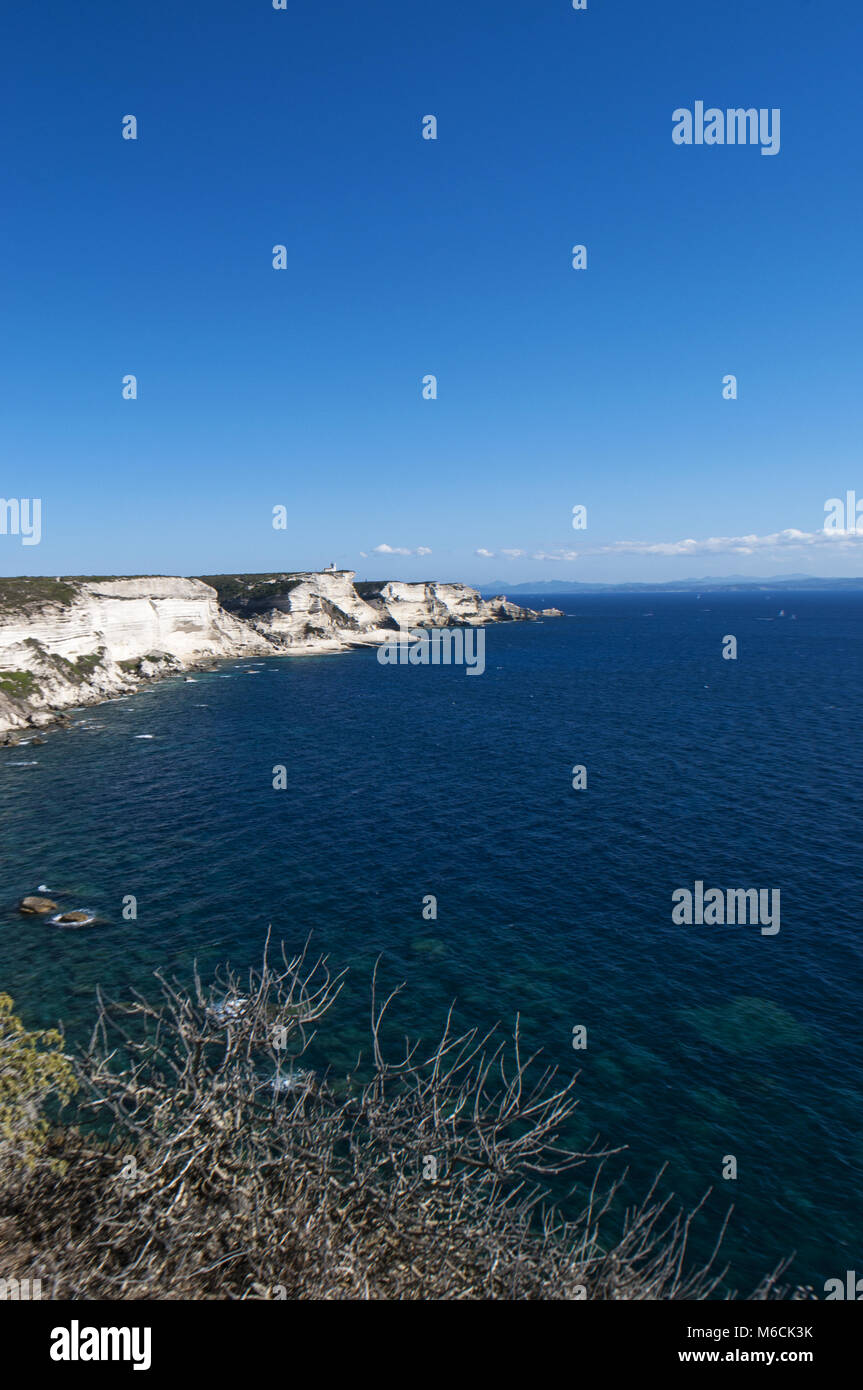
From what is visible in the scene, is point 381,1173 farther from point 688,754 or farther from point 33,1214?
point 688,754

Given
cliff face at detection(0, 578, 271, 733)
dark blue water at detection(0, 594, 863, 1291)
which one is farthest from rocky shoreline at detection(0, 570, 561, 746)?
dark blue water at detection(0, 594, 863, 1291)

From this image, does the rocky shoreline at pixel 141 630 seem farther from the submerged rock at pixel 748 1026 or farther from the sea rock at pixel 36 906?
the submerged rock at pixel 748 1026

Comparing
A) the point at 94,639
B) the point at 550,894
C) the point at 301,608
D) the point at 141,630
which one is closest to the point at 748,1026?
the point at 550,894

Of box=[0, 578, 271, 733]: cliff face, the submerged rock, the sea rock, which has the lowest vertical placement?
the submerged rock

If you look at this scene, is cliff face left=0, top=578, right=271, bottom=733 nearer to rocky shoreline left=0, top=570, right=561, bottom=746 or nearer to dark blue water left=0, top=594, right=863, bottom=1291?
rocky shoreline left=0, top=570, right=561, bottom=746

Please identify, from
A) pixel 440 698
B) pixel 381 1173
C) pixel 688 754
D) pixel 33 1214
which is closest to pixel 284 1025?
pixel 33 1214

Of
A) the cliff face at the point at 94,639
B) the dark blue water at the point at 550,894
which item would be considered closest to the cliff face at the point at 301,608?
the cliff face at the point at 94,639

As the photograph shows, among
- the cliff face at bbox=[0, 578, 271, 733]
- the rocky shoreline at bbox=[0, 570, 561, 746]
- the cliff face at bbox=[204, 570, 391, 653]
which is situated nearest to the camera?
the cliff face at bbox=[0, 578, 271, 733]
